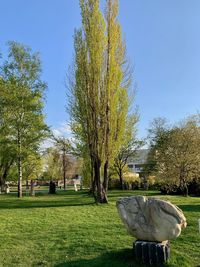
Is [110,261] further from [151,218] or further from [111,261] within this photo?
[151,218]

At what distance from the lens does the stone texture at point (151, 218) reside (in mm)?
6637

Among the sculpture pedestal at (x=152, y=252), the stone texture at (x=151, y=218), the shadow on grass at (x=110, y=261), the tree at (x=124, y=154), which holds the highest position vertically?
the tree at (x=124, y=154)

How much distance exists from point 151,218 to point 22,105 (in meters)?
18.2

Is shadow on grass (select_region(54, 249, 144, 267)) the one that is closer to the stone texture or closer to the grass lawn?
the grass lawn

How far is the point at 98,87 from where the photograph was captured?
1812 cm

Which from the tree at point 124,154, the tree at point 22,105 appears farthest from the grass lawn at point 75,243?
the tree at point 124,154

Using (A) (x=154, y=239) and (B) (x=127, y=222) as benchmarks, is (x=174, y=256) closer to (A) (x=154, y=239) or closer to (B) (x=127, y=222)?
(A) (x=154, y=239)

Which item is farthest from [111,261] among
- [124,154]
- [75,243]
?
[124,154]

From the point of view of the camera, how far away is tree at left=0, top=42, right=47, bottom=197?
23.3 metres

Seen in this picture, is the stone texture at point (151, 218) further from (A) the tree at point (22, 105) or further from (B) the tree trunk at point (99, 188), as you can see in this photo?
(A) the tree at point (22, 105)

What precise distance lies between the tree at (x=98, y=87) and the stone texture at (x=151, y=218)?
10.9 m

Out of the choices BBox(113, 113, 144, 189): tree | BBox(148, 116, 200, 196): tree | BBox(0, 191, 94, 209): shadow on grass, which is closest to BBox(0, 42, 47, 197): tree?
BBox(0, 191, 94, 209): shadow on grass

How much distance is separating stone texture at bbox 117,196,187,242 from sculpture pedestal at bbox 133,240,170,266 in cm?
14

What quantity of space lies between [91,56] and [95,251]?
12260 mm
